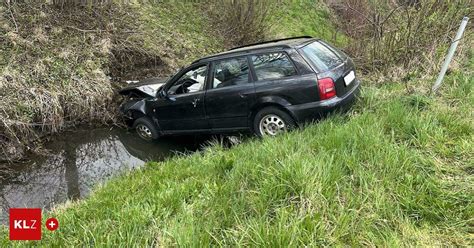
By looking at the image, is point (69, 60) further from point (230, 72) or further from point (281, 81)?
point (281, 81)

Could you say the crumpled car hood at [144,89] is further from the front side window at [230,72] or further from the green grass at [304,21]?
the green grass at [304,21]

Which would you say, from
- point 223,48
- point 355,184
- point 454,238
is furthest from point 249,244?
point 223,48

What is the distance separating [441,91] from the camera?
6.00 meters

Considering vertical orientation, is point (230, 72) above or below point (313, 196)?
above

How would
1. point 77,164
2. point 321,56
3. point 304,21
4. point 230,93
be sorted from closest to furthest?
point 321,56
point 230,93
point 77,164
point 304,21

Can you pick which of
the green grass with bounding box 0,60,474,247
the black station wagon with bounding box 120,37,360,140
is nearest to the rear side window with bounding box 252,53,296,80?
the black station wagon with bounding box 120,37,360,140

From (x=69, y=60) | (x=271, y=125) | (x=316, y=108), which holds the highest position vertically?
(x=69, y=60)

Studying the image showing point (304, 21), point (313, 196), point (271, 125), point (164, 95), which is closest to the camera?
point (313, 196)

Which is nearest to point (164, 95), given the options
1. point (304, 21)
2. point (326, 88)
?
point (326, 88)

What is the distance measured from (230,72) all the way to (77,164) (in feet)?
10.5

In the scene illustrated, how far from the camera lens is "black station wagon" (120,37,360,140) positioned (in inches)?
208

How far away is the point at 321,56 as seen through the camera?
219 inches

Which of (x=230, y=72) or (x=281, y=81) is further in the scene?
(x=230, y=72)

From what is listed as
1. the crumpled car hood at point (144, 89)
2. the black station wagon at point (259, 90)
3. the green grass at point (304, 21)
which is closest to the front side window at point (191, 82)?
the black station wagon at point (259, 90)
